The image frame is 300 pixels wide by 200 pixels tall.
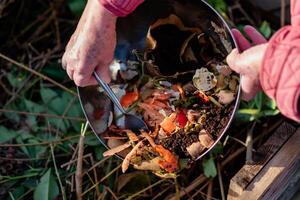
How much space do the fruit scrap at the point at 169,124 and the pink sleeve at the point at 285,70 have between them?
26cm

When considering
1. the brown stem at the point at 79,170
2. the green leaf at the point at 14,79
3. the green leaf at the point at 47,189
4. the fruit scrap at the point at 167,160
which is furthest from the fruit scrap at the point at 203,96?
the green leaf at the point at 14,79

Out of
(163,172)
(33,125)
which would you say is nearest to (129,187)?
(163,172)

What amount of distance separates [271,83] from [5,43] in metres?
0.75

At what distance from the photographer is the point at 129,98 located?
40.4 inches

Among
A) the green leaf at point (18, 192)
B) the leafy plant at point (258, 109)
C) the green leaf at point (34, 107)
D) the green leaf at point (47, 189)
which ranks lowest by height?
the green leaf at point (18, 192)

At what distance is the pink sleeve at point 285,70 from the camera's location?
71 centimetres

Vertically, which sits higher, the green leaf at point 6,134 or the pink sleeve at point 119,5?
the pink sleeve at point 119,5

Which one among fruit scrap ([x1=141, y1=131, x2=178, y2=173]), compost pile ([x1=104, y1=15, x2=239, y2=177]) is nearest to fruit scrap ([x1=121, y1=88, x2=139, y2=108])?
compost pile ([x1=104, y1=15, x2=239, y2=177])

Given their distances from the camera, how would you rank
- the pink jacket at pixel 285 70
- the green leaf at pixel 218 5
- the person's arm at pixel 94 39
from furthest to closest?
1. the green leaf at pixel 218 5
2. the person's arm at pixel 94 39
3. the pink jacket at pixel 285 70

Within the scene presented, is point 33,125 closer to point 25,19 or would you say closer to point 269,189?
point 25,19

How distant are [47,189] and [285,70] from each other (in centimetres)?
52

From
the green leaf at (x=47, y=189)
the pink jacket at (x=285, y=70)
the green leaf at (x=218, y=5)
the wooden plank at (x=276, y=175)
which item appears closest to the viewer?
the pink jacket at (x=285, y=70)


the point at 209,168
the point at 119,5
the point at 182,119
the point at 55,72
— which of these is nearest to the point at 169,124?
the point at 182,119

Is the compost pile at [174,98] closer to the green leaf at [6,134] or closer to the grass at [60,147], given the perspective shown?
the grass at [60,147]
